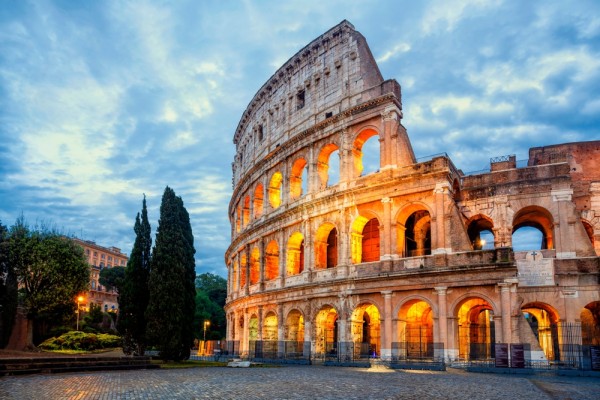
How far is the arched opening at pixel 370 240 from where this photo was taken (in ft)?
99.5

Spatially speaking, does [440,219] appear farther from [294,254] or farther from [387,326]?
[294,254]

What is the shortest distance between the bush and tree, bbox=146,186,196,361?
1288 cm

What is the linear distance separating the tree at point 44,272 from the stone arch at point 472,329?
23.7 m

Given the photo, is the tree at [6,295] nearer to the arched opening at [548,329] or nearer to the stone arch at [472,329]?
the stone arch at [472,329]

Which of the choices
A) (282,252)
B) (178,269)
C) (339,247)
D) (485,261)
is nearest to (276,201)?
(282,252)

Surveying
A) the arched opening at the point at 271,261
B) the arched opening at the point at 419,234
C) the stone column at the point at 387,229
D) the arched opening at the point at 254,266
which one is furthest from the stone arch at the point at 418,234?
the arched opening at the point at 254,266

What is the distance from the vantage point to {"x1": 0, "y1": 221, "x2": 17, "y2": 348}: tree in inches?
1245

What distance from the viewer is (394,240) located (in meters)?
26.2

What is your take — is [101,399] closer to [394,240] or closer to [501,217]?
[394,240]

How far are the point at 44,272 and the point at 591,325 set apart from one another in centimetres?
3112

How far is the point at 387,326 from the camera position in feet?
83.3

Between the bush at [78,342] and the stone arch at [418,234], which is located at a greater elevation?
the stone arch at [418,234]

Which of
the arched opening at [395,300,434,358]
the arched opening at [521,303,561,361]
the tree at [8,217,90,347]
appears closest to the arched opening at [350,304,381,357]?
the arched opening at [395,300,434,358]

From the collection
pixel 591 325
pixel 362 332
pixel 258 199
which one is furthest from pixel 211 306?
pixel 591 325
